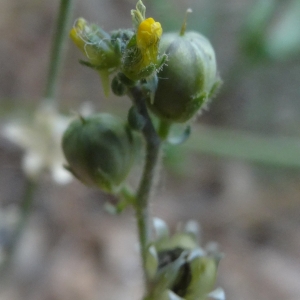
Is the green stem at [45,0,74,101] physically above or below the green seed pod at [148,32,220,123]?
below

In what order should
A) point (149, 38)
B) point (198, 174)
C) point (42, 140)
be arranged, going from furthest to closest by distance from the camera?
point (198, 174) < point (42, 140) < point (149, 38)

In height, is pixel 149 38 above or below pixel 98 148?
above

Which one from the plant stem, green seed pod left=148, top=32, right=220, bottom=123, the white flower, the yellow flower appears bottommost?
the white flower

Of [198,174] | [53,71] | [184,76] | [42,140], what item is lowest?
[198,174]

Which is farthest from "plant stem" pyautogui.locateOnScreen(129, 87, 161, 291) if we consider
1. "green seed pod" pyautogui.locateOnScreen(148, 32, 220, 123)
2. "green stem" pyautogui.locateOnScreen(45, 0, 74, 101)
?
"green stem" pyautogui.locateOnScreen(45, 0, 74, 101)

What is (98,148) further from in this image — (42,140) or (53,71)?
(42,140)

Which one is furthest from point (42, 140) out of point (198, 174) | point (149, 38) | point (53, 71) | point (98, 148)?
point (198, 174)

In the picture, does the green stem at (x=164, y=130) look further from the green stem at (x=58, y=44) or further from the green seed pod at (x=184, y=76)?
the green stem at (x=58, y=44)

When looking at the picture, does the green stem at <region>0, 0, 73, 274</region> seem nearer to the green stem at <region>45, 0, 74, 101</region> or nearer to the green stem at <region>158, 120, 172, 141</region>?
the green stem at <region>45, 0, 74, 101</region>

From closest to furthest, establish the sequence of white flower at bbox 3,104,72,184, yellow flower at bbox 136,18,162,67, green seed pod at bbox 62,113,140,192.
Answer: yellow flower at bbox 136,18,162,67 < green seed pod at bbox 62,113,140,192 < white flower at bbox 3,104,72,184
